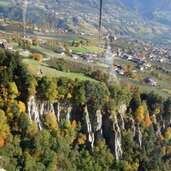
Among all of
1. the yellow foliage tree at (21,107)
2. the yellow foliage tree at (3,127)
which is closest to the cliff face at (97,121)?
the yellow foliage tree at (21,107)

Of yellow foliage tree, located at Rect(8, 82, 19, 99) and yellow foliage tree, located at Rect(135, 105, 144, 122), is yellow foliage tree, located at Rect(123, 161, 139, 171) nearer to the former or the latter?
yellow foliage tree, located at Rect(135, 105, 144, 122)

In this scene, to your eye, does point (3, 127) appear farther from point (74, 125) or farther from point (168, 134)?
point (168, 134)

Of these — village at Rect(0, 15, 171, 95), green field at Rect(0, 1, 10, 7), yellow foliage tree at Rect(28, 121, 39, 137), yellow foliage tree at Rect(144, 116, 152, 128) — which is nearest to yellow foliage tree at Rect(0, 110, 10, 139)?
yellow foliage tree at Rect(28, 121, 39, 137)

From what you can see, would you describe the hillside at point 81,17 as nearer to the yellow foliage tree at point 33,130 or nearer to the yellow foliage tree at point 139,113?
the yellow foliage tree at point 139,113

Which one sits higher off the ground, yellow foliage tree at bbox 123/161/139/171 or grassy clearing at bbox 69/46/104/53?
yellow foliage tree at bbox 123/161/139/171

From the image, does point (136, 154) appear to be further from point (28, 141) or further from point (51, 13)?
point (51, 13)

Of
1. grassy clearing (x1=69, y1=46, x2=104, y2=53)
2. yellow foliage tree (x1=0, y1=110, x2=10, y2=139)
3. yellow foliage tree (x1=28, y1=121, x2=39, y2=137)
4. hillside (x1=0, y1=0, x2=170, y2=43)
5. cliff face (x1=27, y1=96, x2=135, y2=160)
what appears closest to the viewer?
yellow foliage tree (x1=0, y1=110, x2=10, y2=139)

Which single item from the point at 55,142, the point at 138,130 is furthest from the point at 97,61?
the point at 55,142

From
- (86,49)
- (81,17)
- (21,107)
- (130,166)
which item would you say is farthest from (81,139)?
(81,17)
